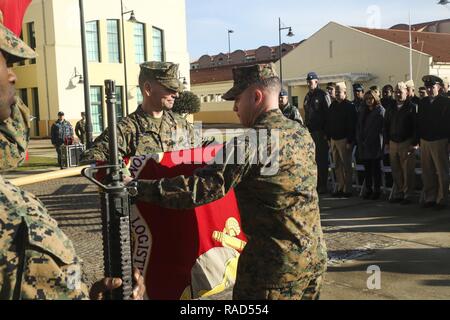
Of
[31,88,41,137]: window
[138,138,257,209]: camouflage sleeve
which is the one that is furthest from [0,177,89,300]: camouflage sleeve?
[31,88,41,137]: window

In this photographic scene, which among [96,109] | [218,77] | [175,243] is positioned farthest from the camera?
[218,77]

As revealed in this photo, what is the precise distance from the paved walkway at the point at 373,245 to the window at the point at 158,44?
2563cm

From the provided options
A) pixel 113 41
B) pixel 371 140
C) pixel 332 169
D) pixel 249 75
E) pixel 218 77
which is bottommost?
pixel 332 169

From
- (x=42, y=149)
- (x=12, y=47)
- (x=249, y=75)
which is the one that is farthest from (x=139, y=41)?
(x=12, y=47)

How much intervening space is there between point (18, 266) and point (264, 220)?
1.51 meters

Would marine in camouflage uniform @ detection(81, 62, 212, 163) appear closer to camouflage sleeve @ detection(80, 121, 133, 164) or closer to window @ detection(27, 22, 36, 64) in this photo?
camouflage sleeve @ detection(80, 121, 133, 164)

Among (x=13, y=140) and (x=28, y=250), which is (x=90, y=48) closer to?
(x=13, y=140)

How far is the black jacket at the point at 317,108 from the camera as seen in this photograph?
396 inches

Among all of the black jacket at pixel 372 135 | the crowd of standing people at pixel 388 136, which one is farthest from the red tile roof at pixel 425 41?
the black jacket at pixel 372 135

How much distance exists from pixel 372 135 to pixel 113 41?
25.8m

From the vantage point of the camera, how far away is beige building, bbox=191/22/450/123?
35.8 metres

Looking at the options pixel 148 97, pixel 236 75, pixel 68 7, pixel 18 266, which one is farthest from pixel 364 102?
pixel 68 7

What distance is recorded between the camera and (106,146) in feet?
11.9
